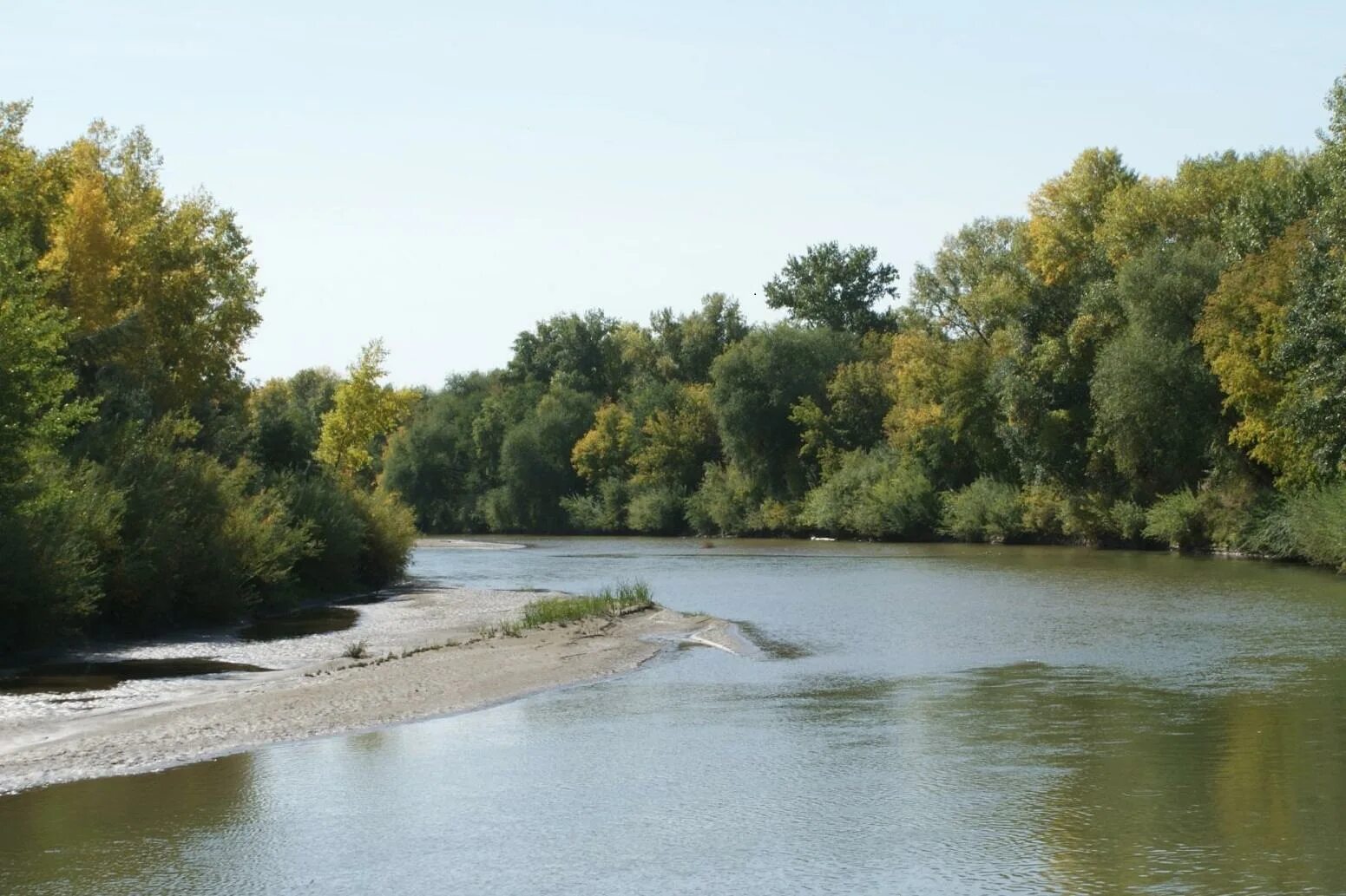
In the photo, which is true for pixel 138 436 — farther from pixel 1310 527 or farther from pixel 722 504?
pixel 722 504

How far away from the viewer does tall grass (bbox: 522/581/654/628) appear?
112 ft

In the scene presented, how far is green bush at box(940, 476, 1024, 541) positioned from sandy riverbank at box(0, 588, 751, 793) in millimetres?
41170

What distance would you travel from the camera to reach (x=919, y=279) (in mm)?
85375

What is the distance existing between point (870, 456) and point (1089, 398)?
22.5m

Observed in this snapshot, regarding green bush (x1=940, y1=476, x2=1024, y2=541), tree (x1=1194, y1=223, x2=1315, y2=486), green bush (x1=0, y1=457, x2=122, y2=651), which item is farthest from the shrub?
green bush (x1=0, y1=457, x2=122, y2=651)

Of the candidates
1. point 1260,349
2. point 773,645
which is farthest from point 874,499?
point 773,645

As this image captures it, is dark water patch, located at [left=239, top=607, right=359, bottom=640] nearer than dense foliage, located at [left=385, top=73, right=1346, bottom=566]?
Yes

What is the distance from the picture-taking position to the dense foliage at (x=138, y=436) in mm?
28812

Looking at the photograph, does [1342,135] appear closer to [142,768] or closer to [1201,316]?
[1201,316]

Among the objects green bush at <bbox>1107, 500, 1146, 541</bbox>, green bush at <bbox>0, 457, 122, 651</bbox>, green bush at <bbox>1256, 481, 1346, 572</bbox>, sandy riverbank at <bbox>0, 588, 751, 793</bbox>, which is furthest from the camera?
green bush at <bbox>1107, 500, 1146, 541</bbox>

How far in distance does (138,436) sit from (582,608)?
13132mm

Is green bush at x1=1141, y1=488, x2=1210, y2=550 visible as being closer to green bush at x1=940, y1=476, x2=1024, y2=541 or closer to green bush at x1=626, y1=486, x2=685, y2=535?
green bush at x1=940, y1=476, x2=1024, y2=541

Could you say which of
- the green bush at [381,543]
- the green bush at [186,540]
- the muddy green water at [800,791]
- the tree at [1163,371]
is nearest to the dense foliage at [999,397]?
the tree at [1163,371]

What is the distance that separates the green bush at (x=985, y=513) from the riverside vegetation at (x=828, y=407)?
0.20 m
